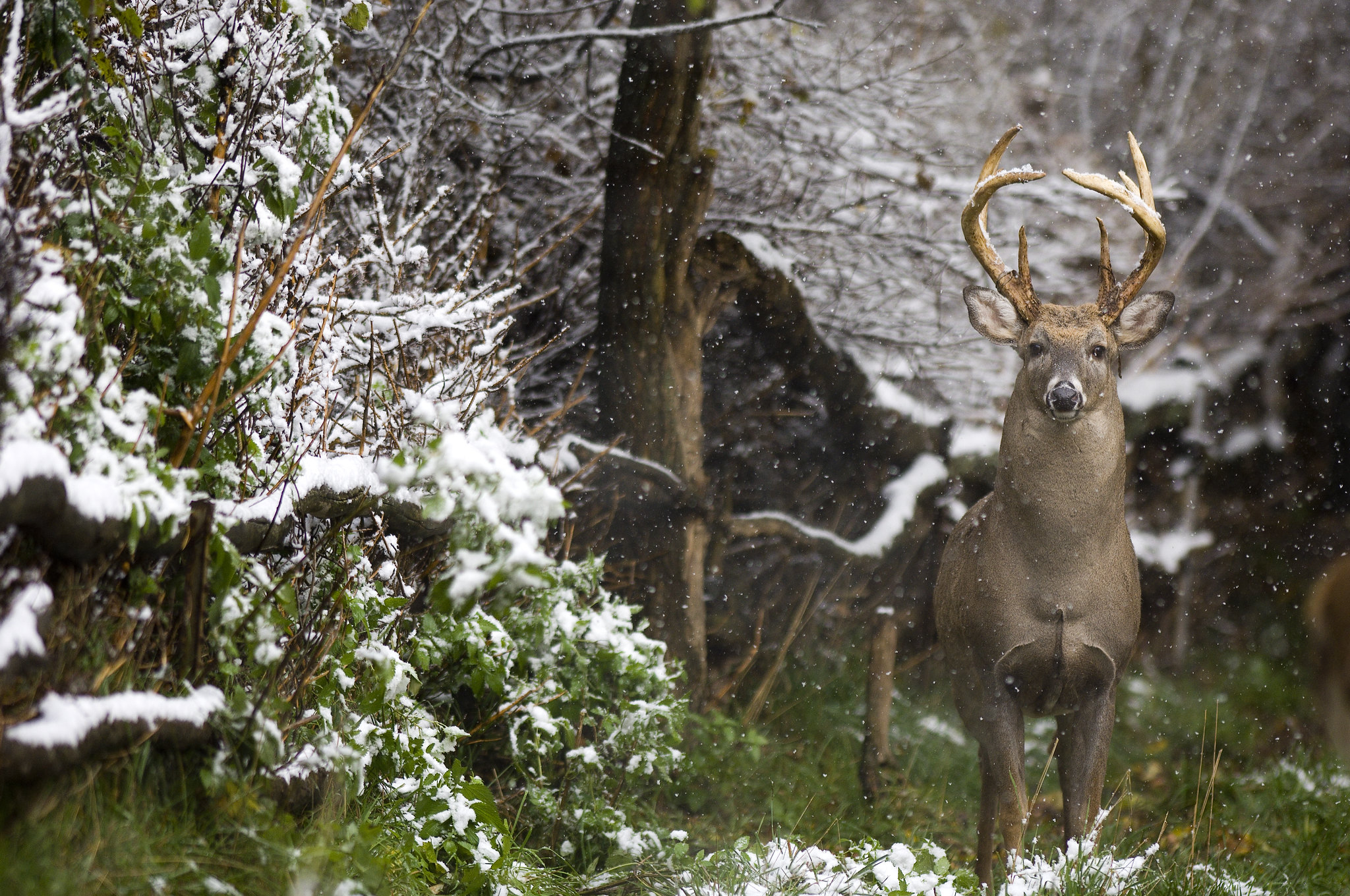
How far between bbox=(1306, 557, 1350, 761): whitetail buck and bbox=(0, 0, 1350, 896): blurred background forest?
131 centimetres

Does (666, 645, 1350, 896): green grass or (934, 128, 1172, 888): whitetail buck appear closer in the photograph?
(934, 128, 1172, 888): whitetail buck

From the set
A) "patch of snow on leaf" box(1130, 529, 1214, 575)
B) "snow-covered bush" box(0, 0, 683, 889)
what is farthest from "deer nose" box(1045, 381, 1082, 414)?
"patch of snow on leaf" box(1130, 529, 1214, 575)

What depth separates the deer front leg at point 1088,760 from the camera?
3.55 metres

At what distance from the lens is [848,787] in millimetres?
5711

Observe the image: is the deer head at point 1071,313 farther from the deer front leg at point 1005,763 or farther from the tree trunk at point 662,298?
the tree trunk at point 662,298

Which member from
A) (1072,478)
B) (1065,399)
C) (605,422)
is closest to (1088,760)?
(1072,478)

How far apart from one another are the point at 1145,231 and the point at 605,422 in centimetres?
306

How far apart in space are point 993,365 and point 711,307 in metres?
2.49

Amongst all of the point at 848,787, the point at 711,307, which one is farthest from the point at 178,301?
the point at 848,787

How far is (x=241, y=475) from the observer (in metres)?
2.61

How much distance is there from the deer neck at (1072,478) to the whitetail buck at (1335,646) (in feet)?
5.35

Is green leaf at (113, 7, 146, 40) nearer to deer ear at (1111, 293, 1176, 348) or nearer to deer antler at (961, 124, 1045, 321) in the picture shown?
deer antler at (961, 124, 1045, 321)

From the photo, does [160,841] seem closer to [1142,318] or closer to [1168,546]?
[1142,318]

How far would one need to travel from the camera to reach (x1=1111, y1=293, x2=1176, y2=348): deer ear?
3713 millimetres
